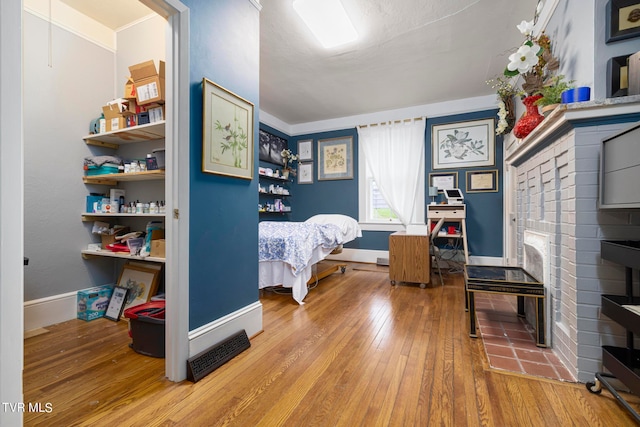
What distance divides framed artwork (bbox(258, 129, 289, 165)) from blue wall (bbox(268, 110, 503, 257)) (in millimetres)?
155

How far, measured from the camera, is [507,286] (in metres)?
1.93

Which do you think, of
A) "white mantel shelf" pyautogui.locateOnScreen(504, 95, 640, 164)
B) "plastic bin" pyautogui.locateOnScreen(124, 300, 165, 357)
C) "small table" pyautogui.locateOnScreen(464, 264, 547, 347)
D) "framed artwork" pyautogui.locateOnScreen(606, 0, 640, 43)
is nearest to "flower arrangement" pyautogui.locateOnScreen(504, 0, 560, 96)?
"framed artwork" pyautogui.locateOnScreen(606, 0, 640, 43)

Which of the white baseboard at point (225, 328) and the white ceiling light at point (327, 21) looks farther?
the white ceiling light at point (327, 21)

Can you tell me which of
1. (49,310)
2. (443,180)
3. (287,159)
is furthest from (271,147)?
(49,310)

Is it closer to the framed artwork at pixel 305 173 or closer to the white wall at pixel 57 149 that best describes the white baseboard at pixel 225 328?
the white wall at pixel 57 149

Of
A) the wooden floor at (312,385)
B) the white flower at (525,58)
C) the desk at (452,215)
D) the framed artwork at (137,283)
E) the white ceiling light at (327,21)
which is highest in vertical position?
the white ceiling light at (327,21)

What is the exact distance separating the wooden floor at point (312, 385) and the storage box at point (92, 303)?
0.41ft

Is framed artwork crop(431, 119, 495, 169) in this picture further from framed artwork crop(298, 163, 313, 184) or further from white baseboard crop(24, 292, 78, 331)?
white baseboard crop(24, 292, 78, 331)

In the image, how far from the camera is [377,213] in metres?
5.18

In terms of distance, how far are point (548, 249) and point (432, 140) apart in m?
3.22

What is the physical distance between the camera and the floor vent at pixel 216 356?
152 centimetres

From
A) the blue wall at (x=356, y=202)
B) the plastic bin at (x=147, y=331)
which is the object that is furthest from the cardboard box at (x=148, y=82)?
the blue wall at (x=356, y=202)

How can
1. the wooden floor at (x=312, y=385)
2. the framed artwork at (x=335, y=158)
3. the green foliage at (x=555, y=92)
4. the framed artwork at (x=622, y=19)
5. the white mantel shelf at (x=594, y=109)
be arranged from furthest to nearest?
the framed artwork at (x=335, y=158) < the green foliage at (x=555, y=92) < the framed artwork at (x=622, y=19) < the white mantel shelf at (x=594, y=109) < the wooden floor at (x=312, y=385)

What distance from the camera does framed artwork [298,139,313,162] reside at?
18.5ft
